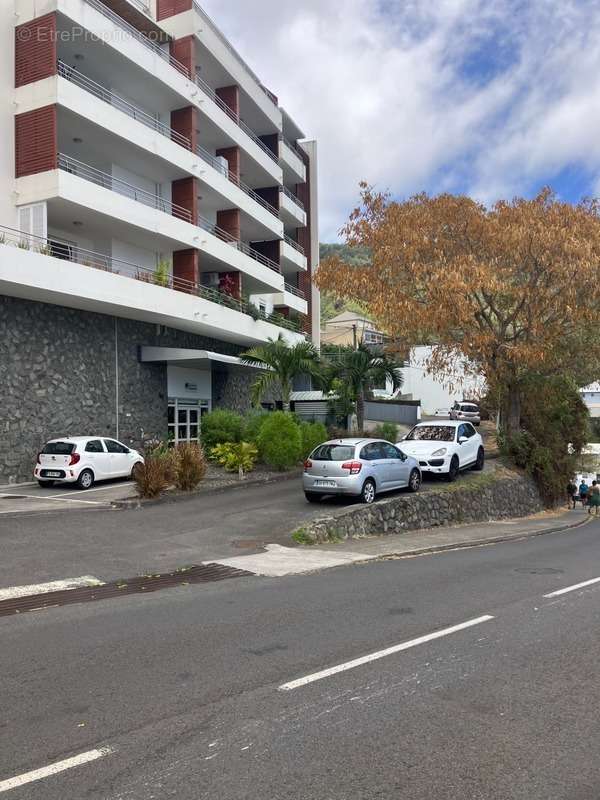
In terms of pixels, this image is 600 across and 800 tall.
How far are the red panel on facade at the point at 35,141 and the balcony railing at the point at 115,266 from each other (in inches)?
88.6

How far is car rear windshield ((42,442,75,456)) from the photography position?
19.7 meters

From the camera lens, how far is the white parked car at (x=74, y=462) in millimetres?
19469

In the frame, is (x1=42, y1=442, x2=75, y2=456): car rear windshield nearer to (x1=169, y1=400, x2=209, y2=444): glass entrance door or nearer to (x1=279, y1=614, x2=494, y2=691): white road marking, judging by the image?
(x1=169, y1=400, x2=209, y2=444): glass entrance door

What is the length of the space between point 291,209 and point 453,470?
82.6 ft

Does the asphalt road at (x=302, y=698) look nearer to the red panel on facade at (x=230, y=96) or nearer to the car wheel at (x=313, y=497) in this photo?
the car wheel at (x=313, y=497)

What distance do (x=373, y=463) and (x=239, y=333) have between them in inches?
579

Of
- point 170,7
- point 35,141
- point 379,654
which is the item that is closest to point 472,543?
point 379,654

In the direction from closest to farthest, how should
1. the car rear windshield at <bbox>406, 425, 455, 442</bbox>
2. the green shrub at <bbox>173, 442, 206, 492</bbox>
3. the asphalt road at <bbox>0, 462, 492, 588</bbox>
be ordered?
1. the asphalt road at <bbox>0, 462, 492, 588</bbox>
2. the green shrub at <bbox>173, 442, 206, 492</bbox>
3. the car rear windshield at <bbox>406, 425, 455, 442</bbox>

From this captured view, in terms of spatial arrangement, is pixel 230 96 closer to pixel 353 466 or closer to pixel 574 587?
pixel 353 466

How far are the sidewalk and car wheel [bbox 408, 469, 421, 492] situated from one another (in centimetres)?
154

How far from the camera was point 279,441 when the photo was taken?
78.4 ft

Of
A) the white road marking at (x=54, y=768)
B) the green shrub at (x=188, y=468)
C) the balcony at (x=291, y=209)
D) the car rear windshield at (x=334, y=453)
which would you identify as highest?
the balcony at (x=291, y=209)

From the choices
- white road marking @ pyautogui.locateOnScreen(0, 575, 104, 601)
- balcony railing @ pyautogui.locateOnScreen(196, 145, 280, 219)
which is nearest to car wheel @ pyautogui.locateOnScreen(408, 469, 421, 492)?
white road marking @ pyautogui.locateOnScreen(0, 575, 104, 601)

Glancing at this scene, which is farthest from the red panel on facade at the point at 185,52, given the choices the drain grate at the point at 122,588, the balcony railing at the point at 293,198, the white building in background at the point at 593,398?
the white building in background at the point at 593,398
